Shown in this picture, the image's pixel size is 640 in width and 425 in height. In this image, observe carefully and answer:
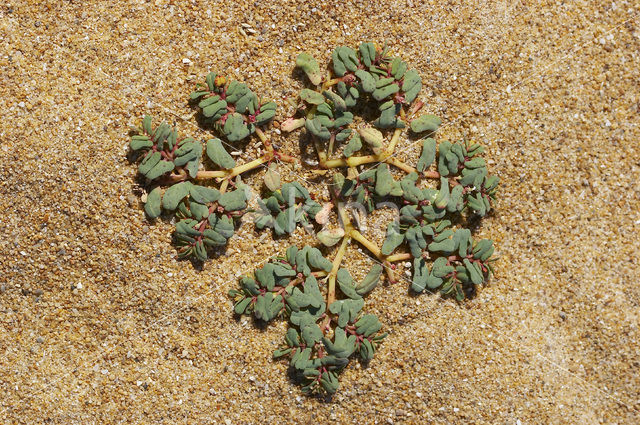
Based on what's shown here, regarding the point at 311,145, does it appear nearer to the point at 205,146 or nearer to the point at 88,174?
the point at 205,146

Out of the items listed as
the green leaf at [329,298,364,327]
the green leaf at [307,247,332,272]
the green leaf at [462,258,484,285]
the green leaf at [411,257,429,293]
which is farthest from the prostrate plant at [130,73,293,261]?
the green leaf at [462,258,484,285]

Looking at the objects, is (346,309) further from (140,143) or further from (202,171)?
(140,143)

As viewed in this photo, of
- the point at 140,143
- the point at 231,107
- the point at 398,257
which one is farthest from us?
the point at 398,257

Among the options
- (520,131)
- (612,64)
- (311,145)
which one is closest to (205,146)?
(311,145)

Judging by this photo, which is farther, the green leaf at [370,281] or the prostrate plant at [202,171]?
the green leaf at [370,281]

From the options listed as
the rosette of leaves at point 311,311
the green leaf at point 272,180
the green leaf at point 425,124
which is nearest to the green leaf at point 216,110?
the green leaf at point 272,180

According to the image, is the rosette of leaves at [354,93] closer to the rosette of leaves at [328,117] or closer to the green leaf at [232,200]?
the rosette of leaves at [328,117]

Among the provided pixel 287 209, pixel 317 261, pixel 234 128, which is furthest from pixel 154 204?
pixel 317 261

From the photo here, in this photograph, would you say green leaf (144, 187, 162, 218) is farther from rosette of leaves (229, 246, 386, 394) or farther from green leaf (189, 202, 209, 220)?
rosette of leaves (229, 246, 386, 394)
